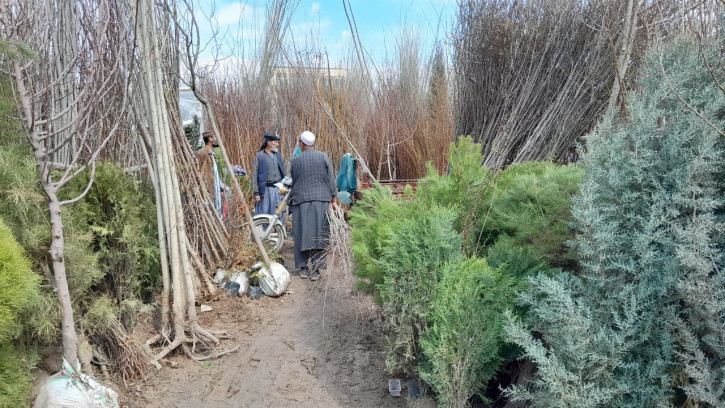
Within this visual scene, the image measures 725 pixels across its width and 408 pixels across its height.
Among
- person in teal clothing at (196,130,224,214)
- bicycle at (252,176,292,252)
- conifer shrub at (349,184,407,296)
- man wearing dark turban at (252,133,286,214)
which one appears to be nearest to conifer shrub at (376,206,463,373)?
conifer shrub at (349,184,407,296)

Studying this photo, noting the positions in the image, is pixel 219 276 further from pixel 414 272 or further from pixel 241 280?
pixel 414 272

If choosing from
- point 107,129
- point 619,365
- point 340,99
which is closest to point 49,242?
point 107,129

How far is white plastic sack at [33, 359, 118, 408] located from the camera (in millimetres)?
2533

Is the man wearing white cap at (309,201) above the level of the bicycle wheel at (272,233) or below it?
above

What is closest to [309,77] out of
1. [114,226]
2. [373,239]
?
[114,226]

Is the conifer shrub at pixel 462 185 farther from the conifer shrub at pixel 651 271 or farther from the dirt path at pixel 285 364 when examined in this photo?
the dirt path at pixel 285 364

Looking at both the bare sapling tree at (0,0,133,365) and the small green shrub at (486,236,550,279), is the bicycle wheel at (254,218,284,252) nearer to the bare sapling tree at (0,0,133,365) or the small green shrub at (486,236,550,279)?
the bare sapling tree at (0,0,133,365)

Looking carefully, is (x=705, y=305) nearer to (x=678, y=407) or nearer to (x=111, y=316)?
(x=678, y=407)

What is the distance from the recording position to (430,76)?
1018 cm

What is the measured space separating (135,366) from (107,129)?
1.90 metres

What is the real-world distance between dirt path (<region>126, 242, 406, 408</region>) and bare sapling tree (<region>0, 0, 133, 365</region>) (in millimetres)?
777

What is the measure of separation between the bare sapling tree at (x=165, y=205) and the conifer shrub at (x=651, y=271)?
249 centimetres

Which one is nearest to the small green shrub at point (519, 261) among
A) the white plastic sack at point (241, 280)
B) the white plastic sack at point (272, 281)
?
the white plastic sack at point (272, 281)

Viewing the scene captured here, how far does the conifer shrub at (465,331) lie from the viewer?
2316mm
